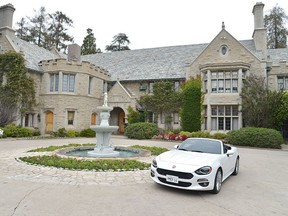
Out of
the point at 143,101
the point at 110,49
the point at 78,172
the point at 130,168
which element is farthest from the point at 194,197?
the point at 110,49

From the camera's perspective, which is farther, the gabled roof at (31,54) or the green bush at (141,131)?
the gabled roof at (31,54)

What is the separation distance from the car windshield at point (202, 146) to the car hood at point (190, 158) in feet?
1.20

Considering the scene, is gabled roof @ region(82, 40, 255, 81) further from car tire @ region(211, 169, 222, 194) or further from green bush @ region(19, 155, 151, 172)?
car tire @ region(211, 169, 222, 194)

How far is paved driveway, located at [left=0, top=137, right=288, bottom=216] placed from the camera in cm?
456

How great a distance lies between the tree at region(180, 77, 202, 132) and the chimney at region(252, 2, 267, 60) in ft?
29.7

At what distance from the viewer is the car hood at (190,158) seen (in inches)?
231

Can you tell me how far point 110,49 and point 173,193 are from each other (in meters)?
55.1

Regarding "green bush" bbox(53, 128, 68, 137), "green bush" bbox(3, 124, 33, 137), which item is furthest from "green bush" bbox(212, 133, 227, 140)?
"green bush" bbox(3, 124, 33, 137)

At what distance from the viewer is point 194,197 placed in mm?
5535

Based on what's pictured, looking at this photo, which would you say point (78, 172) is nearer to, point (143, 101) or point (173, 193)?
point (173, 193)

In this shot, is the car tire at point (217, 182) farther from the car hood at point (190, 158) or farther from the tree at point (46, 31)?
the tree at point (46, 31)

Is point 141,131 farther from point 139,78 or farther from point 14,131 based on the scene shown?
point 14,131

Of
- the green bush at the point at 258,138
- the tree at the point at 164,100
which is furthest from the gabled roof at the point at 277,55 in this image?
the green bush at the point at 258,138

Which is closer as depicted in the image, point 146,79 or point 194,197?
point 194,197
